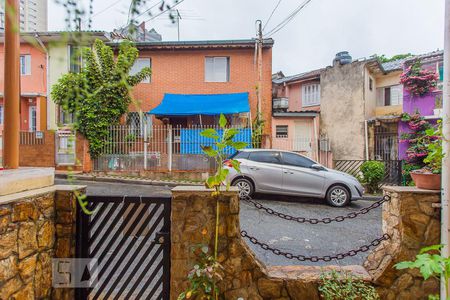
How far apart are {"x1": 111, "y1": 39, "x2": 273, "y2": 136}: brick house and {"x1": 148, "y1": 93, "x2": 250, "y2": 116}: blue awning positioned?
0.70 metres

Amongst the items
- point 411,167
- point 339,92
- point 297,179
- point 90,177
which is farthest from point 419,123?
point 90,177

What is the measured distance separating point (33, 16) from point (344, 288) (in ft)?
10.8

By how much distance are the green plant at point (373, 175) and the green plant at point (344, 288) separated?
29.4 ft

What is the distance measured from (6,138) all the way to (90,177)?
9851mm

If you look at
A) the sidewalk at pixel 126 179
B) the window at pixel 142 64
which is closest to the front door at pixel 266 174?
the sidewalk at pixel 126 179

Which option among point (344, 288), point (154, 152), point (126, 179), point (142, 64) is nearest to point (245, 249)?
point (344, 288)

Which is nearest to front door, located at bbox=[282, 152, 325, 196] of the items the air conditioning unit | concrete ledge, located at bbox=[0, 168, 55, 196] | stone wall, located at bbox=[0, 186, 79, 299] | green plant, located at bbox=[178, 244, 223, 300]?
green plant, located at bbox=[178, 244, 223, 300]

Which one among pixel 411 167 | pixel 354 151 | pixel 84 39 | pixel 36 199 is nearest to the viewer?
pixel 84 39

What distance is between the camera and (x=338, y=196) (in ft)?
28.4

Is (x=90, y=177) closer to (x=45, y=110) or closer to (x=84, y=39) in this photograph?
(x=45, y=110)

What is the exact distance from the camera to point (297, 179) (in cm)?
876

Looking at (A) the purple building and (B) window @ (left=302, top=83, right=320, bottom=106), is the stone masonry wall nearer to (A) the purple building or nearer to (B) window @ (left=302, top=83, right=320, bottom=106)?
(A) the purple building

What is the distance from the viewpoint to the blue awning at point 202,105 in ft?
43.7

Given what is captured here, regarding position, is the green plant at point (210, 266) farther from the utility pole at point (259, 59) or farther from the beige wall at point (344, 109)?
the beige wall at point (344, 109)
